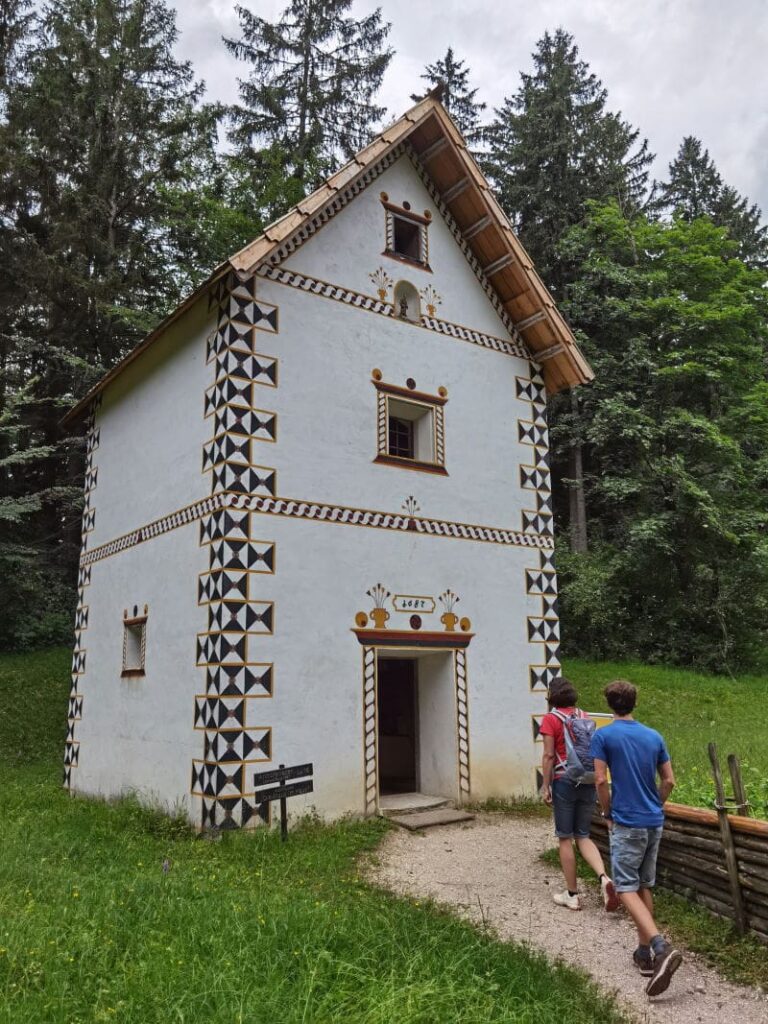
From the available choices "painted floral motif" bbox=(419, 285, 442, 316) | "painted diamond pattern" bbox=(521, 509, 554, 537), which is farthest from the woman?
"painted floral motif" bbox=(419, 285, 442, 316)

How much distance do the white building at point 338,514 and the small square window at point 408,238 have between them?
1.3 inches

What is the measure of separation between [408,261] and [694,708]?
12.5m

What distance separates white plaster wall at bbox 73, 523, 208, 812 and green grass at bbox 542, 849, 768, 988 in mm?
5297

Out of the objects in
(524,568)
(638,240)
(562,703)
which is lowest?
(562,703)

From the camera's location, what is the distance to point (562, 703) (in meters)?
7.11

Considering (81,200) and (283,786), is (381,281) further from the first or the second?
(81,200)

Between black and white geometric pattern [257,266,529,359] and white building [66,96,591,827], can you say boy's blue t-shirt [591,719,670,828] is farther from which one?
black and white geometric pattern [257,266,529,359]

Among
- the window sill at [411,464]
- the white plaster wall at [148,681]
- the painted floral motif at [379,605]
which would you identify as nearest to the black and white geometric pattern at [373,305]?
the window sill at [411,464]

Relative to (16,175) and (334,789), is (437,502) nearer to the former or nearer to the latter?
(334,789)

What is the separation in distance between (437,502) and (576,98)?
2464 centimetres

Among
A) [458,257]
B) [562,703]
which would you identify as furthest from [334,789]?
[458,257]

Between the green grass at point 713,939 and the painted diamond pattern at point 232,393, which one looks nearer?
the green grass at point 713,939

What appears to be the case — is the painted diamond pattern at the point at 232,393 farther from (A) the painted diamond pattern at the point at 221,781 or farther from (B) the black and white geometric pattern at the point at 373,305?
(A) the painted diamond pattern at the point at 221,781

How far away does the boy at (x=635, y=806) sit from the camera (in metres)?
5.27
